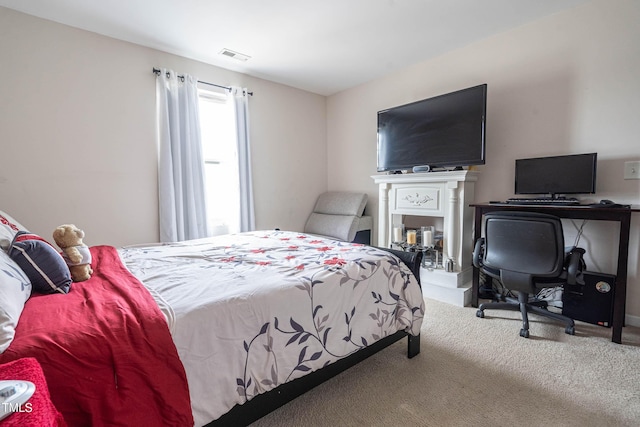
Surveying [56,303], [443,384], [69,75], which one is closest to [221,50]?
[69,75]

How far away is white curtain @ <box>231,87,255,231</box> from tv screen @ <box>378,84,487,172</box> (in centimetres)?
162

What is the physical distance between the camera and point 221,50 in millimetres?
2984

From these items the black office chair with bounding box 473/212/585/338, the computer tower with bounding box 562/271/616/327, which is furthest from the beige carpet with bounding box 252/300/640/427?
the black office chair with bounding box 473/212/585/338

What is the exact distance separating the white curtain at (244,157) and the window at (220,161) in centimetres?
5

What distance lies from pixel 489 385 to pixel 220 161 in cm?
325

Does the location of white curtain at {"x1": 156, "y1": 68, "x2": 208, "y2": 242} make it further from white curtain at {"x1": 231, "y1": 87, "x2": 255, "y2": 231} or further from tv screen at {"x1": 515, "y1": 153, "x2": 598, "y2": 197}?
tv screen at {"x1": 515, "y1": 153, "x2": 598, "y2": 197}

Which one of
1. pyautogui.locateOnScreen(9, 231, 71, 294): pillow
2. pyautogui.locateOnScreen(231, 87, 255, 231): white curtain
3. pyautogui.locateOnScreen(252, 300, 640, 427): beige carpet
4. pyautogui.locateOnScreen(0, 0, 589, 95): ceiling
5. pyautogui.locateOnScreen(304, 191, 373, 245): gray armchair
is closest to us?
pyautogui.locateOnScreen(9, 231, 71, 294): pillow

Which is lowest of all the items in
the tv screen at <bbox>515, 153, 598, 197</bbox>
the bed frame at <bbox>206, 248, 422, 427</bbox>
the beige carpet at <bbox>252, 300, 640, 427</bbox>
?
the beige carpet at <bbox>252, 300, 640, 427</bbox>

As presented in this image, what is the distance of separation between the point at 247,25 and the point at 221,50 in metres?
0.59

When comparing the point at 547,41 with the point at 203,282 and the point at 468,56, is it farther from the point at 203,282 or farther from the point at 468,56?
the point at 203,282

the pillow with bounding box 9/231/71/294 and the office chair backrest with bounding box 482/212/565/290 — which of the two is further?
the office chair backrest with bounding box 482/212/565/290

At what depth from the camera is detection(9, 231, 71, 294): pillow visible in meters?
1.17

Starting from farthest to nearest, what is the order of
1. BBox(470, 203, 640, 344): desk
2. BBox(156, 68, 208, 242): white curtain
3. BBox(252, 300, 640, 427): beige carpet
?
BBox(156, 68, 208, 242): white curtain
BBox(470, 203, 640, 344): desk
BBox(252, 300, 640, 427): beige carpet

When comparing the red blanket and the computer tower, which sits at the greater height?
the red blanket
